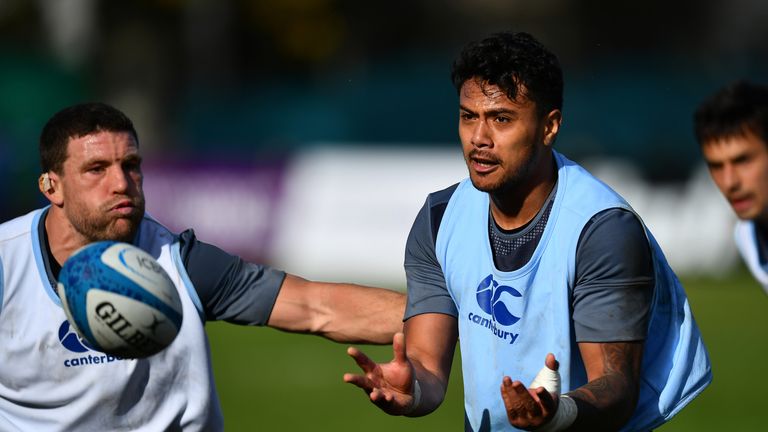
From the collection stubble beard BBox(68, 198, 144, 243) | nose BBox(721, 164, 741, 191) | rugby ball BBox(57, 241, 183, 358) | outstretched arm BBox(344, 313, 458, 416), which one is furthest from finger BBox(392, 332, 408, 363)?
nose BBox(721, 164, 741, 191)

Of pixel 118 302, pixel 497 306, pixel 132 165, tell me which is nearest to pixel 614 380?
pixel 497 306

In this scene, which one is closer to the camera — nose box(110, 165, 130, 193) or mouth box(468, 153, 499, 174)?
mouth box(468, 153, 499, 174)

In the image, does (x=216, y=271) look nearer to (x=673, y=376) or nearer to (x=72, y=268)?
(x=72, y=268)

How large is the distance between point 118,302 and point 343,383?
7433 mm

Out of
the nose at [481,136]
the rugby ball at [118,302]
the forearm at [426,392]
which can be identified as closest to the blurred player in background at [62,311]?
the rugby ball at [118,302]

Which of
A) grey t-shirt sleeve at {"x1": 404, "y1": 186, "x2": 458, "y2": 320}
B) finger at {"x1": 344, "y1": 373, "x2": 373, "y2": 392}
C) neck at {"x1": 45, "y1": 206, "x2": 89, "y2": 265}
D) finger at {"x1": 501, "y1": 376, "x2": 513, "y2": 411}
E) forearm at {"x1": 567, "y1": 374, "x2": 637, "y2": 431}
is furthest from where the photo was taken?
neck at {"x1": 45, "y1": 206, "x2": 89, "y2": 265}

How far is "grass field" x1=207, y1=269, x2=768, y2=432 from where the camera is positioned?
11.3 m

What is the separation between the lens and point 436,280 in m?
6.18

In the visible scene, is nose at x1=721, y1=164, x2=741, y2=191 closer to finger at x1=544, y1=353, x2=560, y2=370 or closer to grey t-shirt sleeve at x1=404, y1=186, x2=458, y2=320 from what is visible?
grey t-shirt sleeve at x1=404, y1=186, x2=458, y2=320

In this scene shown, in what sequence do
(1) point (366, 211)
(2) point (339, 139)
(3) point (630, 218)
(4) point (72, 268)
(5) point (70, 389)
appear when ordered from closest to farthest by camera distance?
(3) point (630, 218), (4) point (72, 268), (5) point (70, 389), (1) point (366, 211), (2) point (339, 139)

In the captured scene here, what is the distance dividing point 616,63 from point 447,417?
13744 mm

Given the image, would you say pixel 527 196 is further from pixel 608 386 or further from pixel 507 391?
pixel 507 391

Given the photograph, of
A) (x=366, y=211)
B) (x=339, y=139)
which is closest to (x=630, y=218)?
(x=366, y=211)

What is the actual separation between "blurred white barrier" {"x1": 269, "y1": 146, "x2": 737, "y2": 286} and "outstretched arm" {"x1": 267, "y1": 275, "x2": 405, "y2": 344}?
11.0 m
